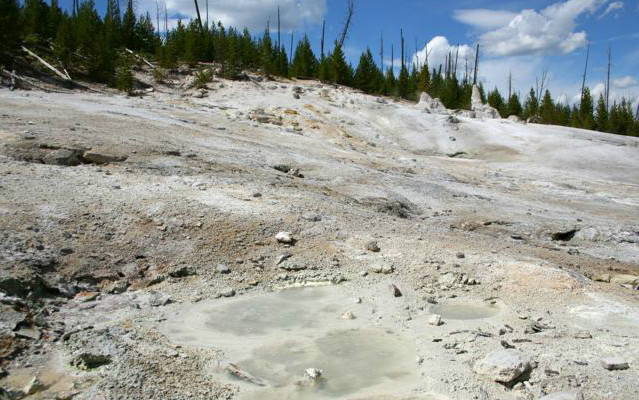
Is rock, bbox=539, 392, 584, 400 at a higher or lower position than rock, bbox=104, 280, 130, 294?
lower

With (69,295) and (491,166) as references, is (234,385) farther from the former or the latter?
(491,166)

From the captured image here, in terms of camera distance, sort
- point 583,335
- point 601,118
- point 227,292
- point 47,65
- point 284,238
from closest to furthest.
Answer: point 583,335 < point 227,292 < point 284,238 < point 47,65 < point 601,118

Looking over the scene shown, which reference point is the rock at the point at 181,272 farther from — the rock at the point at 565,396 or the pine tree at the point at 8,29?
the pine tree at the point at 8,29

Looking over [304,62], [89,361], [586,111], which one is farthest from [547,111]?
[89,361]

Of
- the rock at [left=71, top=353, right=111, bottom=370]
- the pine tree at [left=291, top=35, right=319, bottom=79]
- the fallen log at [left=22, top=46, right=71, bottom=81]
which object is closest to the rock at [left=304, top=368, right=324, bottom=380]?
the rock at [left=71, top=353, right=111, bottom=370]

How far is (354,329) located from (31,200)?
17.3 feet

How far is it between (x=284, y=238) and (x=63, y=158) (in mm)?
4843

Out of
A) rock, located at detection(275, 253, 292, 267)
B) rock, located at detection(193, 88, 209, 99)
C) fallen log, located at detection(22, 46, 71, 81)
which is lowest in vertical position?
rock, located at detection(275, 253, 292, 267)

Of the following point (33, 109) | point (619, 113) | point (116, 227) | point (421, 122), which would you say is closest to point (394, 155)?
point (421, 122)

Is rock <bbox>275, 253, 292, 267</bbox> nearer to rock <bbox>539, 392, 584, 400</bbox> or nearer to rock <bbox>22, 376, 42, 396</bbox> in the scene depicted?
rock <bbox>22, 376, 42, 396</bbox>

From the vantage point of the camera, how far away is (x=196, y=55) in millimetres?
34594

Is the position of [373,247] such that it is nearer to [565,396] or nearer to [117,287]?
[117,287]

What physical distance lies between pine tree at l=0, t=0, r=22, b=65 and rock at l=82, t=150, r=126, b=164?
14166 mm

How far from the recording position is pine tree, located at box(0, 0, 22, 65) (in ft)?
67.7
